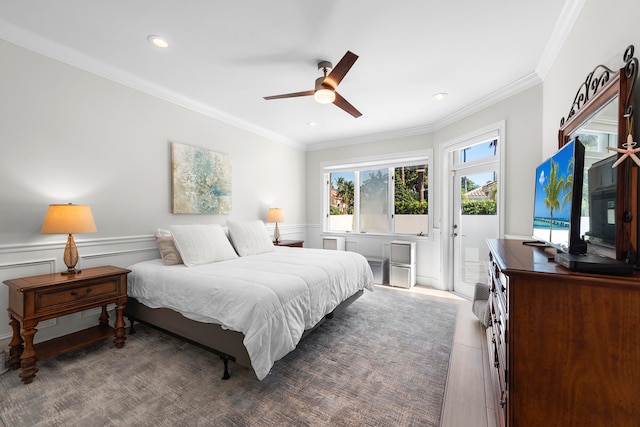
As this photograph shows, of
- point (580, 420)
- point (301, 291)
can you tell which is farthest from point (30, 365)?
point (580, 420)

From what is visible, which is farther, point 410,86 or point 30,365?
point 410,86

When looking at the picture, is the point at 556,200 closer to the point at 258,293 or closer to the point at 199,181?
the point at 258,293

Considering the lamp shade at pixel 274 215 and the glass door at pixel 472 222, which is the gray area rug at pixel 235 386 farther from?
the lamp shade at pixel 274 215

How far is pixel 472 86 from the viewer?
3088 mm

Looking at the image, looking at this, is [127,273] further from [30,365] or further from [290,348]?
[290,348]

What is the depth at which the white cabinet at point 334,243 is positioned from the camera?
5261mm

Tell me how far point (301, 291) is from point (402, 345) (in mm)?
1171

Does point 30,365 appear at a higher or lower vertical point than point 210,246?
lower

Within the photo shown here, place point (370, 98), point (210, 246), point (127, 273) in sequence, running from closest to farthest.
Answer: point (127, 273) < point (210, 246) < point (370, 98)

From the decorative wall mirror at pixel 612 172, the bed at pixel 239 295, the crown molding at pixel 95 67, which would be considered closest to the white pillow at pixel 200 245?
the bed at pixel 239 295

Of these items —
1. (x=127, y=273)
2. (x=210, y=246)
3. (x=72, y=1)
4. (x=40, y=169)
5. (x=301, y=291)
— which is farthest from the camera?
(x=210, y=246)

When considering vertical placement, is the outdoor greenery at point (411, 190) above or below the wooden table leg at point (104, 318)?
above

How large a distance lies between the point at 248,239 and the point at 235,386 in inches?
72.2

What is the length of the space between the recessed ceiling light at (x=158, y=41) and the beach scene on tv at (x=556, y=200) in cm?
299
